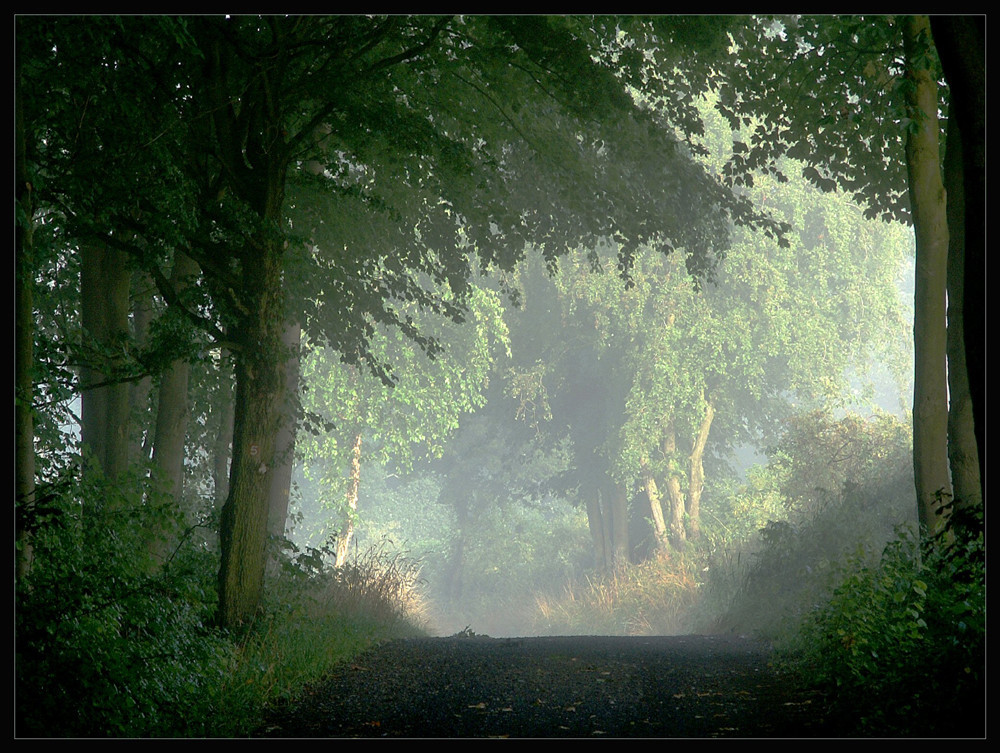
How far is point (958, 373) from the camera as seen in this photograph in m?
6.13

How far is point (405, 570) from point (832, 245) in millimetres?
18949

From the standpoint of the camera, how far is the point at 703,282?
2638cm

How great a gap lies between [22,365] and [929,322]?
247 inches

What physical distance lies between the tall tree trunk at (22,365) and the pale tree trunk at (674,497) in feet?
78.1

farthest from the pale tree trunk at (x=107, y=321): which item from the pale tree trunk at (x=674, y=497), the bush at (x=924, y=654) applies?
the pale tree trunk at (x=674, y=497)

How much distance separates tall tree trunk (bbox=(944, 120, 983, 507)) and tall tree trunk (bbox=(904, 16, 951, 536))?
0.61 meters

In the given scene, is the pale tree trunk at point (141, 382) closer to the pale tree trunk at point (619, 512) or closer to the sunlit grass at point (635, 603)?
the sunlit grass at point (635, 603)

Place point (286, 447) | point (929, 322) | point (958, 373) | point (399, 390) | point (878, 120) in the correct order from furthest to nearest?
point (399, 390) < point (286, 447) < point (878, 120) < point (929, 322) < point (958, 373)

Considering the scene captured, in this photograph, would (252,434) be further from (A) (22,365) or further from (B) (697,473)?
(B) (697,473)

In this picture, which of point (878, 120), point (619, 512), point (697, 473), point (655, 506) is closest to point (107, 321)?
point (878, 120)

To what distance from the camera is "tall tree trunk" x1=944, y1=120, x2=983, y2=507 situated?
6.08 m

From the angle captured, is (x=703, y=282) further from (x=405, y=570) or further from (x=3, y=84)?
(x=3, y=84)

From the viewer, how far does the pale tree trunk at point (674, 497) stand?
27.6 metres

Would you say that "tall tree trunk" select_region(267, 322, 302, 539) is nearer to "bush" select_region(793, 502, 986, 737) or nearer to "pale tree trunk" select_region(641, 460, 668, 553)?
"bush" select_region(793, 502, 986, 737)
